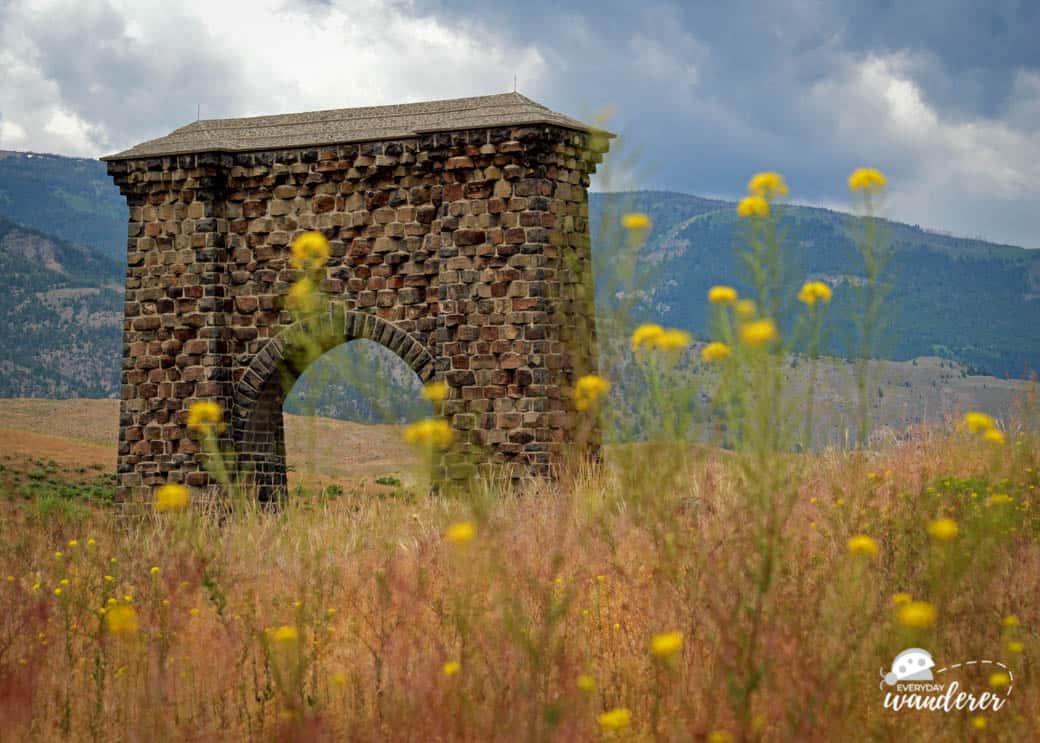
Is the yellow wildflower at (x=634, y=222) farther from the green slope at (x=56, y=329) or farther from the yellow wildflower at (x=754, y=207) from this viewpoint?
the green slope at (x=56, y=329)

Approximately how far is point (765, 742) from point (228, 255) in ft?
44.4

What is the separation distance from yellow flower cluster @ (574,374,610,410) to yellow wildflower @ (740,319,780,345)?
2.30ft

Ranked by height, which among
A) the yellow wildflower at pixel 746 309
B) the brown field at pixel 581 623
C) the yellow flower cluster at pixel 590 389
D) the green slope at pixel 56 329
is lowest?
the brown field at pixel 581 623

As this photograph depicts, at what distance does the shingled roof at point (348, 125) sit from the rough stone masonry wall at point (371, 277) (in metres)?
0.15

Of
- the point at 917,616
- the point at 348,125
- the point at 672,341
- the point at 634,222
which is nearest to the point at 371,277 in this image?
the point at 348,125

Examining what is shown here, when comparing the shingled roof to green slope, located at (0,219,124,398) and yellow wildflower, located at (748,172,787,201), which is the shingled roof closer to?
yellow wildflower, located at (748,172,787,201)

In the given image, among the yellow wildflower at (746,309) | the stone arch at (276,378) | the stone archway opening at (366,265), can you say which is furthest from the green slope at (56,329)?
the yellow wildflower at (746,309)

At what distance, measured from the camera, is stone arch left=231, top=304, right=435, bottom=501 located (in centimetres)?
1633

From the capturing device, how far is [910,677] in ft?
19.9

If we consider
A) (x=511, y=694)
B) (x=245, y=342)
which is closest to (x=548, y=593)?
(x=511, y=694)

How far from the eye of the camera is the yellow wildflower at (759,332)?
4879 millimetres

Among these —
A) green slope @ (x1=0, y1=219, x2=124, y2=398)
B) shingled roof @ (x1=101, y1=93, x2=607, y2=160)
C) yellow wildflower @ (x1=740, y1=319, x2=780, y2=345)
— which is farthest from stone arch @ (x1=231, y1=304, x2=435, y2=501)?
green slope @ (x1=0, y1=219, x2=124, y2=398)

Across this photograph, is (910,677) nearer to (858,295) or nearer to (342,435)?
(858,295)

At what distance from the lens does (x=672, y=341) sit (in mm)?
5258
